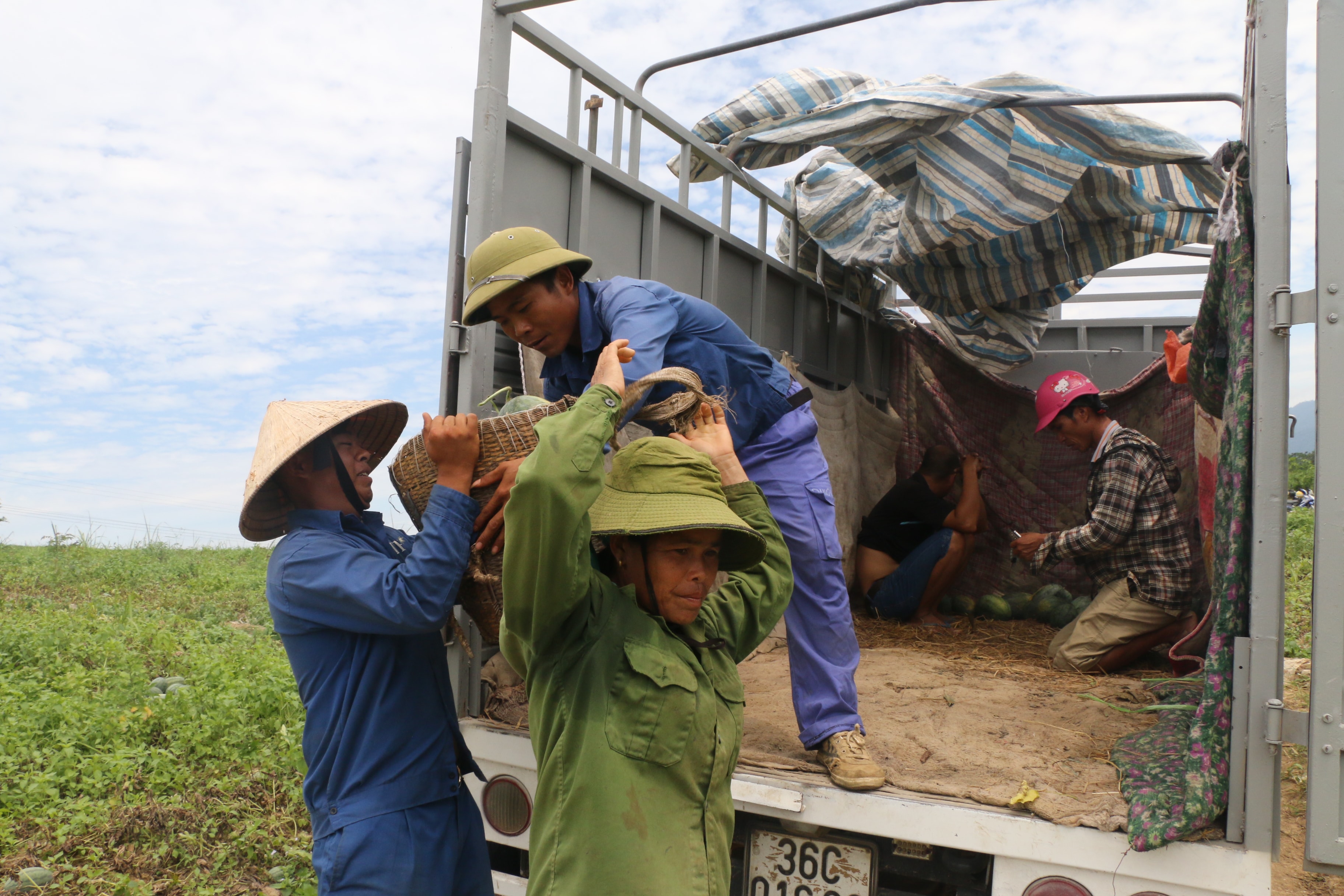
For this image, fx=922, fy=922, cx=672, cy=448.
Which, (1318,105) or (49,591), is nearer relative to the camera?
(1318,105)

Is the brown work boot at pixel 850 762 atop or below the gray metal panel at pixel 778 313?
below

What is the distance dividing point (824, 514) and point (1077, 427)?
8.78ft

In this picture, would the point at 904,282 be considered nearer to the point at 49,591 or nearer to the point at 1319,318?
the point at 1319,318

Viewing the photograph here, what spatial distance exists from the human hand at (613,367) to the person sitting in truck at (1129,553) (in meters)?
3.38

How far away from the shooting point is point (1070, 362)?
6676 mm

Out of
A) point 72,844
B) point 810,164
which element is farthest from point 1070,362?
point 72,844

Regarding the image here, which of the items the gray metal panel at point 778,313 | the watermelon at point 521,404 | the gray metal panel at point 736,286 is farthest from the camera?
the gray metal panel at point 778,313

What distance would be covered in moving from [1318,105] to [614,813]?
2010 mm

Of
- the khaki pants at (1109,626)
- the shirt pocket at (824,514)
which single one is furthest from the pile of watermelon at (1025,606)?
the shirt pocket at (824,514)

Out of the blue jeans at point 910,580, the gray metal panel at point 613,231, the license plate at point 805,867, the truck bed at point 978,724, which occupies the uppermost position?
the gray metal panel at point 613,231

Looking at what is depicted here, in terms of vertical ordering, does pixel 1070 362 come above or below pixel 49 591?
above

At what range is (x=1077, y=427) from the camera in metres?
5.05

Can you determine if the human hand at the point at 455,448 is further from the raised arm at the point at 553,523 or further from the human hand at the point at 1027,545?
the human hand at the point at 1027,545

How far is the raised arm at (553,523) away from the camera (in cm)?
148
